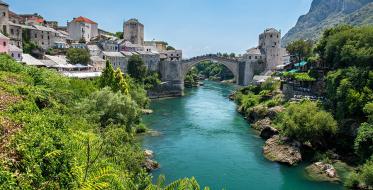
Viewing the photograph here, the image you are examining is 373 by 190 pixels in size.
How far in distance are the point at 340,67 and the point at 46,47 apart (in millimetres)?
39371

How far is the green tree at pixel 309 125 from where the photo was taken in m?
26.6

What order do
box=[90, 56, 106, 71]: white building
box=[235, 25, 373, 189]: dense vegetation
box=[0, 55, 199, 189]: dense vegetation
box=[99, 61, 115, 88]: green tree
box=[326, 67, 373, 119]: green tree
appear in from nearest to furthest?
box=[0, 55, 199, 189]: dense vegetation → box=[235, 25, 373, 189]: dense vegetation → box=[326, 67, 373, 119]: green tree → box=[99, 61, 115, 88]: green tree → box=[90, 56, 106, 71]: white building

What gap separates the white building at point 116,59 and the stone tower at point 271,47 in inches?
1034

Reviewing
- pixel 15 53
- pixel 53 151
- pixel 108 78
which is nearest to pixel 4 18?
pixel 15 53

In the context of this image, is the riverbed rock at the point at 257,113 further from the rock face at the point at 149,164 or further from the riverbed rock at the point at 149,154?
the rock face at the point at 149,164

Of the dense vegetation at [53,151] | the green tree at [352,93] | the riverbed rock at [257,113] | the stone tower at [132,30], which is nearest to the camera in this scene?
the dense vegetation at [53,151]

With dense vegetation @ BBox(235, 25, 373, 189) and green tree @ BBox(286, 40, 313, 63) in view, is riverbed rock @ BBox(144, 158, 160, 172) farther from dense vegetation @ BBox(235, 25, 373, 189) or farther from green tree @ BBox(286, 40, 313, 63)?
green tree @ BBox(286, 40, 313, 63)

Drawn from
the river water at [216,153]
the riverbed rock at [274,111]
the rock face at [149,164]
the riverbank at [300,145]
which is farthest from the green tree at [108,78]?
the riverbed rock at [274,111]

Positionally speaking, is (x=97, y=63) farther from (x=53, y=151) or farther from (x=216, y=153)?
(x=53, y=151)

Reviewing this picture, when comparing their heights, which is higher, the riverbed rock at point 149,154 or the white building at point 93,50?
the white building at point 93,50

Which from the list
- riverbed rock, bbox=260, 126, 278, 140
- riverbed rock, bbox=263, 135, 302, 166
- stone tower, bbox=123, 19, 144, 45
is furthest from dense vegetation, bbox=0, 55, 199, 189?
stone tower, bbox=123, 19, 144, 45

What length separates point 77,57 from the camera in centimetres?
4850

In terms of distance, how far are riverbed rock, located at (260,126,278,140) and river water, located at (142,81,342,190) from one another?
749mm

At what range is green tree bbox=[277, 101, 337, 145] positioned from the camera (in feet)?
87.4
